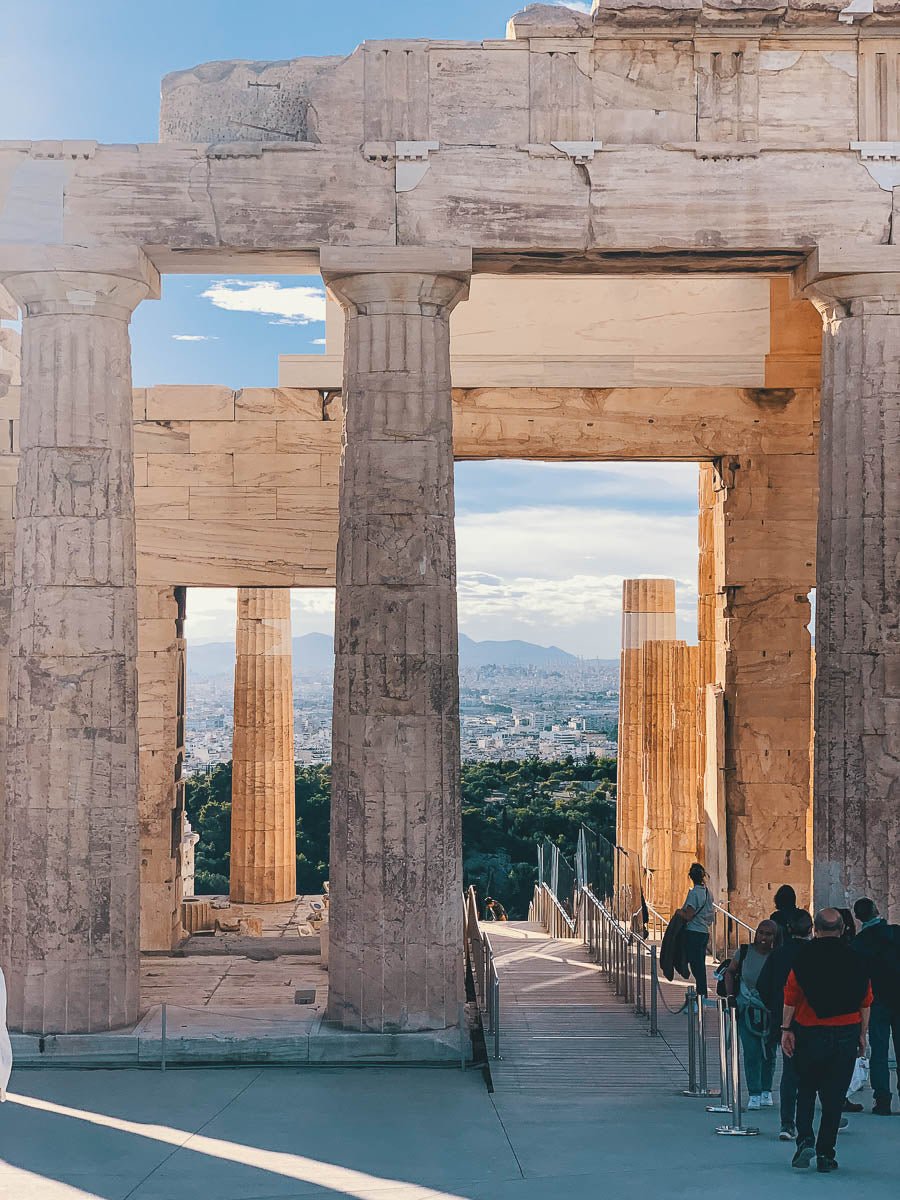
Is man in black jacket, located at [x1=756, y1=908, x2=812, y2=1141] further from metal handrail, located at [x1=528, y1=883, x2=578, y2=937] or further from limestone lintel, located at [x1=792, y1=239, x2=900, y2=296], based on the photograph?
metal handrail, located at [x1=528, y1=883, x2=578, y2=937]

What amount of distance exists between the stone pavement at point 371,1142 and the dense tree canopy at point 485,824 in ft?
83.0

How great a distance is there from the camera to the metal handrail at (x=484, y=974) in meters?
14.6

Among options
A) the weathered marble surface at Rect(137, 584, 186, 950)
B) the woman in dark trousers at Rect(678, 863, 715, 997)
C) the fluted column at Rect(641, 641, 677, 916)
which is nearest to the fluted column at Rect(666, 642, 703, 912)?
the fluted column at Rect(641, 641, 677, 916)

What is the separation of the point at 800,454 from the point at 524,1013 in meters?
9.39

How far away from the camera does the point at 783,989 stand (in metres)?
11.2

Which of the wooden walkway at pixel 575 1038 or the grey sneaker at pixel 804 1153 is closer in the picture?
the grey sneaker at pixel 804 1153

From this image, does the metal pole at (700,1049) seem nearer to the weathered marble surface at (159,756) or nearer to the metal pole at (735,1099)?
the metal pole at (735,1099)

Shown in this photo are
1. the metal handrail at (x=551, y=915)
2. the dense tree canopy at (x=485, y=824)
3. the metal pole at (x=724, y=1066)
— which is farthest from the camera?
the dense tree canopy at (x=485, y=824)

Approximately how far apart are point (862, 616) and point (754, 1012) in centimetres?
486

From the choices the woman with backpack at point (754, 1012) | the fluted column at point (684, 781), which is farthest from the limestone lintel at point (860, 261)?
the fluted column at point (684, 781)

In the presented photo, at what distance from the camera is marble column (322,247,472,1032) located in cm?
1489

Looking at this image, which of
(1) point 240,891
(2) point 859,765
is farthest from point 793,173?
(1) point 240,891

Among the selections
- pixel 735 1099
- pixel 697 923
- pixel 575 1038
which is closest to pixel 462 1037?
pixel 575 1038

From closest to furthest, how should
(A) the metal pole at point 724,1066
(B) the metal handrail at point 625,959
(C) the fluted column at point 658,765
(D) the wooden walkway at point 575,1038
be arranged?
1. (A) the metal pole at point 724,1066
2. (D) the wooden walkway at point 575,1038
3. (B) the metal handrail at point 625,959
4. (C) the fluted column at point 658,765
